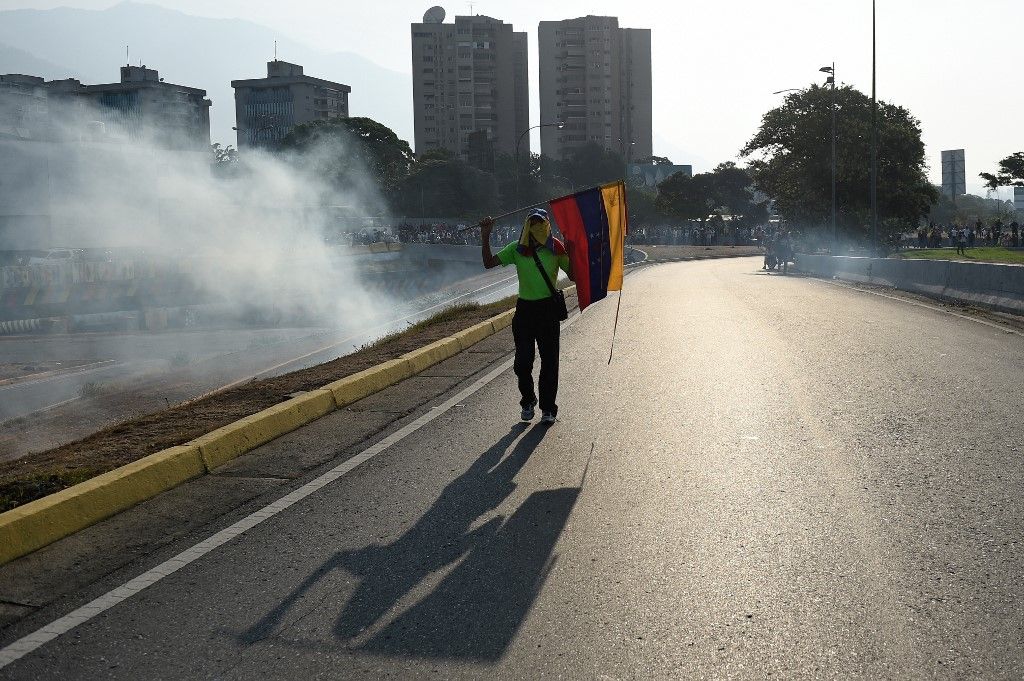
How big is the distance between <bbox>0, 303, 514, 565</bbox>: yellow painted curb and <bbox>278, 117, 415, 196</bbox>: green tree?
95.1m

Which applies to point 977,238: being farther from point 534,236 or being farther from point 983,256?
point 534,236

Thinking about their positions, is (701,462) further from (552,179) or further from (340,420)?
(552,179)

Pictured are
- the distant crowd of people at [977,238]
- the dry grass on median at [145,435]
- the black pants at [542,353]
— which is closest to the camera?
the dry grass on median at [145,435]

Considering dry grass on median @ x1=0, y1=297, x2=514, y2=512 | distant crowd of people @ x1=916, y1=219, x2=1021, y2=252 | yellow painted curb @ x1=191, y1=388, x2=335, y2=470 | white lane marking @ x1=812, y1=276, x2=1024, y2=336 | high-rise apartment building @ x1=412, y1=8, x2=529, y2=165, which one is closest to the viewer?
dry grass on median @ x1=0, y1=297, x2=514, y2=512

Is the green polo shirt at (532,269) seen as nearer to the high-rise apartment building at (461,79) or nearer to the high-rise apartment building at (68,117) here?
the high-rise apartment building at (68,117)

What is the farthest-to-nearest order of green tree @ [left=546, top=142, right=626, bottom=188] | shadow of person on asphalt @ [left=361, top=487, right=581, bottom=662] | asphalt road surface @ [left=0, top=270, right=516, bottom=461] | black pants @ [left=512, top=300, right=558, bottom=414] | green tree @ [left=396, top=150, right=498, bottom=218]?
green tree @ [left=546, top=142, right=626, bottom=188] < green tree @ [left=396, top=150, right=498, bottom=218] < asphalt road surface @ [left=0, top=270, right=516, bottom=461] < black pants @ [left=512, top=300, right=558, bottom=414] < shadow of person on asphalt @ [left=361, top=487, right=581, bottom=662]

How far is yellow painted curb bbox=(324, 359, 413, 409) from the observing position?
1077 cm

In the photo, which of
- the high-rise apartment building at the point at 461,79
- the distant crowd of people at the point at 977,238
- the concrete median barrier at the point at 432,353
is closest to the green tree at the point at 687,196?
the distant crowd of people at the point at 977,238

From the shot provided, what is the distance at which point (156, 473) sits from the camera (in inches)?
282

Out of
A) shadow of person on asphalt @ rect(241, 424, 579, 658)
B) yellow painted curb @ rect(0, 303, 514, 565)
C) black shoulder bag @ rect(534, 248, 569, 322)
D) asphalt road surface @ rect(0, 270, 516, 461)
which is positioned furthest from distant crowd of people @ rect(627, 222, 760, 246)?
shadow of person on asphalt @ rect(241, 424, 579, 658)

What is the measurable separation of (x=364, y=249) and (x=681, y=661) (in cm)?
5603

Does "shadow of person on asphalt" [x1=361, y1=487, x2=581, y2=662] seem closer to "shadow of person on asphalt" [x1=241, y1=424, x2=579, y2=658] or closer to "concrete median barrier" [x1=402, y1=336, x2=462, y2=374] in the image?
"shadow of person on asphalt" [x1=241, y1=424, x2=579, y2=658]

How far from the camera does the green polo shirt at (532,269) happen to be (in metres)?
9.30

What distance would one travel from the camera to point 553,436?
8.77 m
